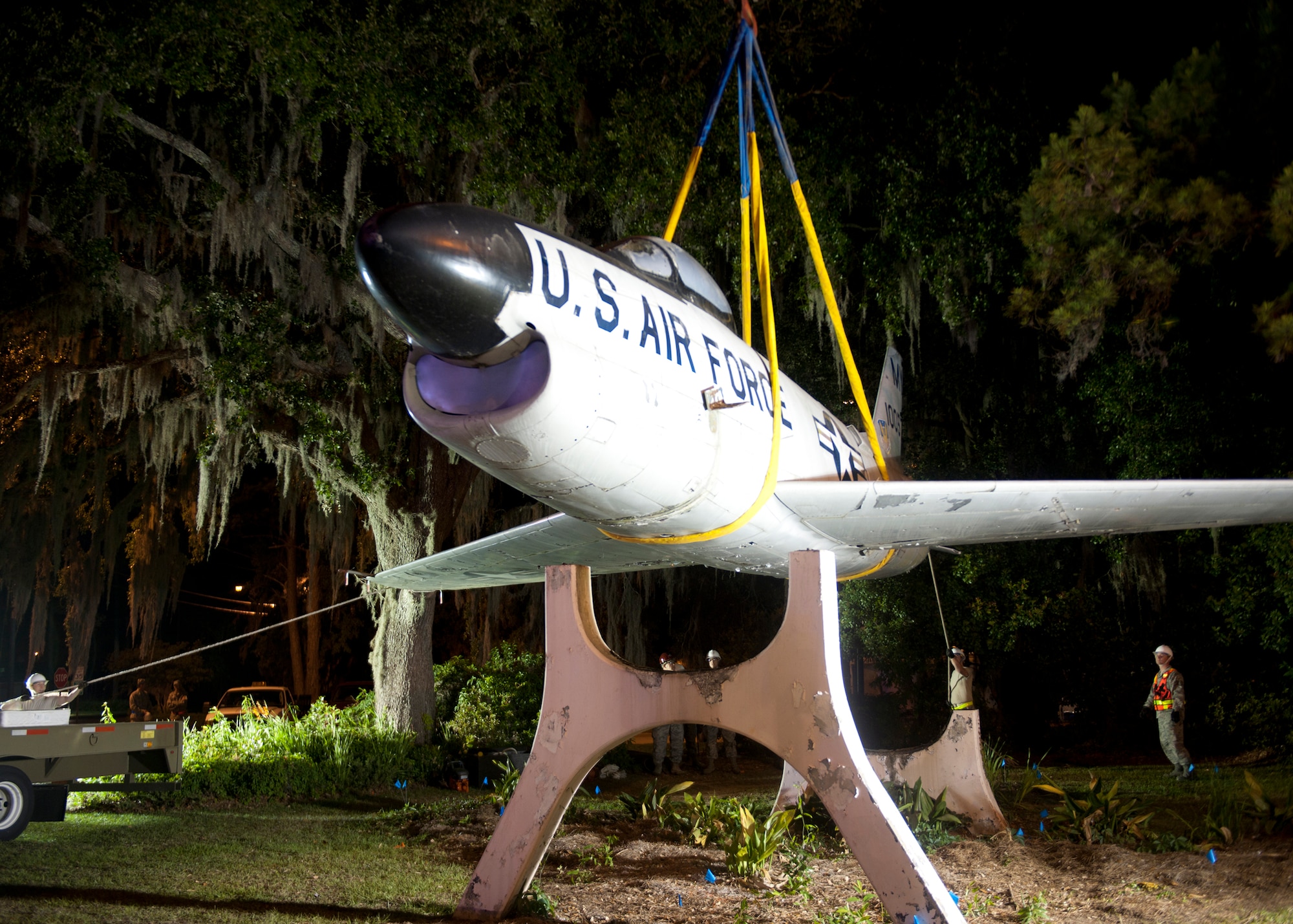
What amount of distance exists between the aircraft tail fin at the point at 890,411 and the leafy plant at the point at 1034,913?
3886 mm

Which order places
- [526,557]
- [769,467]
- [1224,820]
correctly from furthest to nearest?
[1224,820]
[526,557]
[769,467]

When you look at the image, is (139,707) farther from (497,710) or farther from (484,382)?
(484,382)

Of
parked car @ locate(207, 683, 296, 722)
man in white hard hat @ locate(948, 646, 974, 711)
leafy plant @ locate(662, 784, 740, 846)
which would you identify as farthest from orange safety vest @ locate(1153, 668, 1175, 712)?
parked car @ locate(207, 683, 296, 722)

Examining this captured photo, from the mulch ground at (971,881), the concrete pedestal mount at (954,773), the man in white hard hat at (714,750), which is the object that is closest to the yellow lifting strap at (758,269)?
the mulch ground at (971,881)

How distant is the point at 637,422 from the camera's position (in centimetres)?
322

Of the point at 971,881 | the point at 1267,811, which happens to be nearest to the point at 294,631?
the point at 971,881

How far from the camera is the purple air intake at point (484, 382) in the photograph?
288cm

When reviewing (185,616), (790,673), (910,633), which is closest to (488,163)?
(790,673)

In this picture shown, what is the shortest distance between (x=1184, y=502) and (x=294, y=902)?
503cm

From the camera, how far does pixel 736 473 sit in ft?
12.3

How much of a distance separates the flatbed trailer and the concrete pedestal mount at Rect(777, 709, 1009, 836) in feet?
17.3

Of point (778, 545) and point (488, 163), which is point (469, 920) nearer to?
point (778, 545)

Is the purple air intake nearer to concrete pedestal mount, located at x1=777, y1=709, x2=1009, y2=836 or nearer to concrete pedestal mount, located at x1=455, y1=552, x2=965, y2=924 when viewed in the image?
concrete pedestal mount, located at x1=455, y1=552, x2=965, y2=924

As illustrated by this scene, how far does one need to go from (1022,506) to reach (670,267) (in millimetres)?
2097
